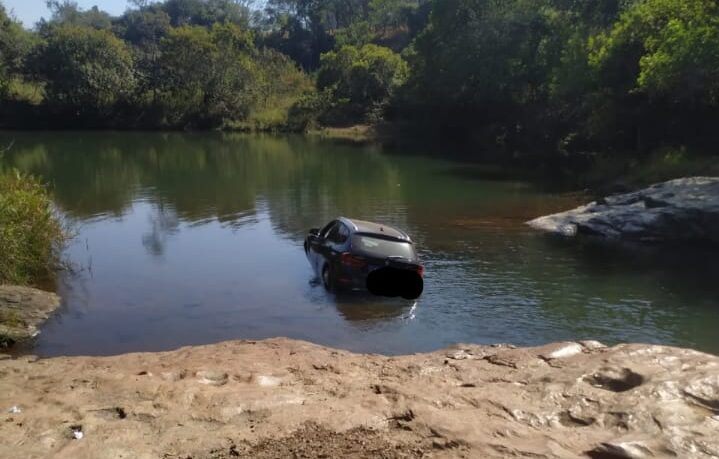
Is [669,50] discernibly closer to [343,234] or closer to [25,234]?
[343,234]

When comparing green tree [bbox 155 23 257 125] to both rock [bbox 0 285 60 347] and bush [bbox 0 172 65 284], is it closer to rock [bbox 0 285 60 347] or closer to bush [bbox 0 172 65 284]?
bush [bbox 0 172 65 284]

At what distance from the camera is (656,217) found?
76.7ft

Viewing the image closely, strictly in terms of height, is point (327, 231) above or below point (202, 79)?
below

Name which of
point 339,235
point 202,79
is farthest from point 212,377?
point 202,79

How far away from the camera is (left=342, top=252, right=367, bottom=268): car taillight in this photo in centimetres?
1557

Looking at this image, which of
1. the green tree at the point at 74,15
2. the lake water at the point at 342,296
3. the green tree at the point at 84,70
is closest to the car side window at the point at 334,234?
the lake water at the point at 342,296

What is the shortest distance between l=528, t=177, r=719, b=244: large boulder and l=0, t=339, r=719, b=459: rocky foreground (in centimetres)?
1346

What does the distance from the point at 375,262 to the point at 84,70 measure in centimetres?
6832

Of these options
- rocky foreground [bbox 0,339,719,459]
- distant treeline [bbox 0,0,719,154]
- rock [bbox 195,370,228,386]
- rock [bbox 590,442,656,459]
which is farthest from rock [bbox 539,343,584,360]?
distant treeline [bbox 0,0,719,154]

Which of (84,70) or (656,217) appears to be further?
(84,70)

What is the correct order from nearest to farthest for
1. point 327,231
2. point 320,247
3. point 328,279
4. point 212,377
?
point 212,377 < point 328,279 < point 320,247 < point 327,231

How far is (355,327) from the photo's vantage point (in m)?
14.5

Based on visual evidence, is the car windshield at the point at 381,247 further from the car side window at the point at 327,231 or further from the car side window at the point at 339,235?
the car side window at the point at 327,231

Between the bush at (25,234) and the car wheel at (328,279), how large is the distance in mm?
6575
